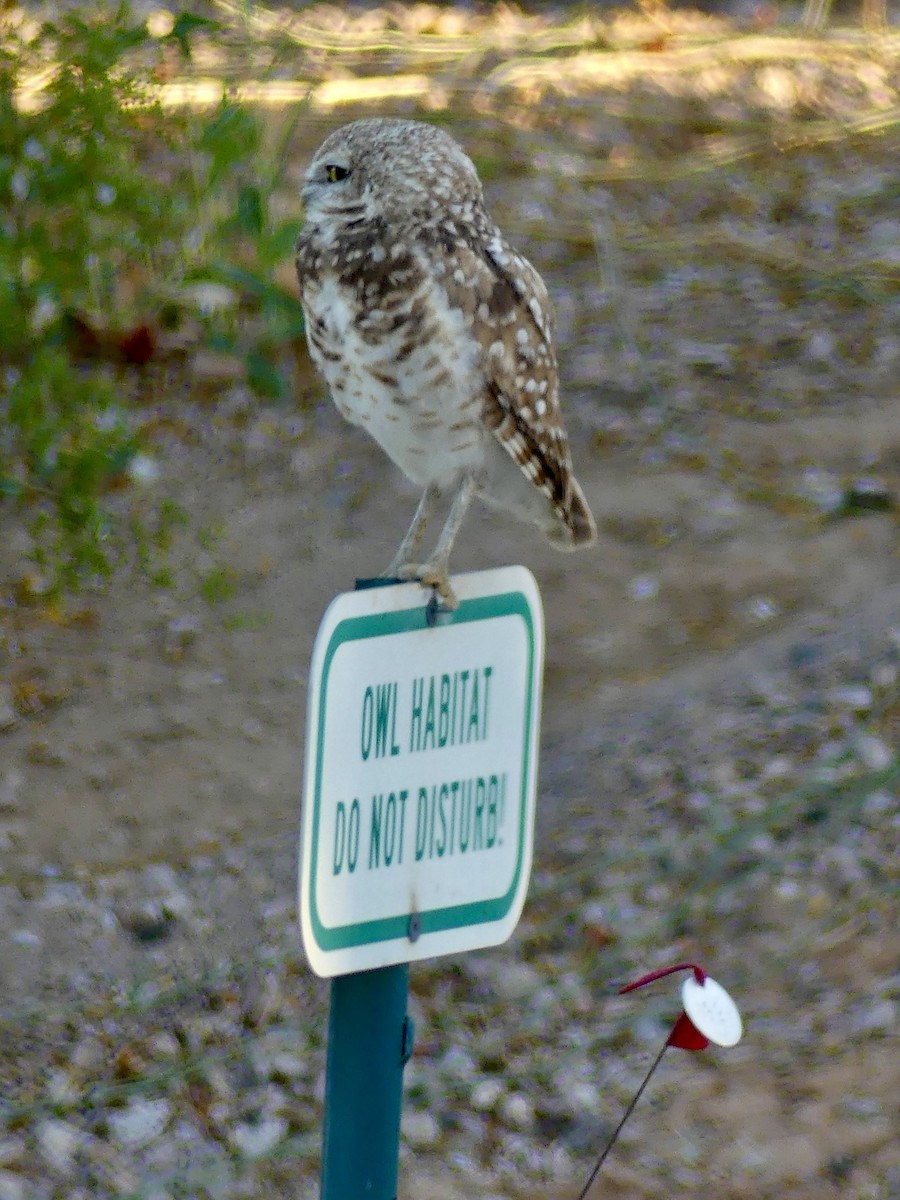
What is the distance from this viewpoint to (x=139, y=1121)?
10.7 feet

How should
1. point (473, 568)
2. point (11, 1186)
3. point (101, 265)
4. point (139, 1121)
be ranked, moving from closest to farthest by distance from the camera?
point (11, 1186)
point (139, 1121)
point (473, 568)
point (101, 265)

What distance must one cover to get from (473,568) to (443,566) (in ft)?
7.18

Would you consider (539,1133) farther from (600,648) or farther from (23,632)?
(23,632)

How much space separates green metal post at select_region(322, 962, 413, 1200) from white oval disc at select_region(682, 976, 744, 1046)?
32cm

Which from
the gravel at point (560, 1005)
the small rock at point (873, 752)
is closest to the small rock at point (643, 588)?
the gravel at point (560, 1005)

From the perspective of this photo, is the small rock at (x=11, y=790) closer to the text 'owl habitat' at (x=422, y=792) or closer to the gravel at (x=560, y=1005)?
the gravel at (x=560, y=1005)

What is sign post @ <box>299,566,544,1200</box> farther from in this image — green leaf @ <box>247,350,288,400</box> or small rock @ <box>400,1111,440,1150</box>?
green leaf @ <box>247,350,288,400</box>

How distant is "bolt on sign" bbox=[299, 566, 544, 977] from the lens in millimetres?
1721

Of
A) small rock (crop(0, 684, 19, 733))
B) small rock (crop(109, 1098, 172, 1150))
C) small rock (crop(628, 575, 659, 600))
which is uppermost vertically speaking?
small rock (crop(109, 1098, 172, 1150))

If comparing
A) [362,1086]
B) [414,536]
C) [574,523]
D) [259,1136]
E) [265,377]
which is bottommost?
[259,1136]

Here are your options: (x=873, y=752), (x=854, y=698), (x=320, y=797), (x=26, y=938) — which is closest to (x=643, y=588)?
(x=854, y=698)

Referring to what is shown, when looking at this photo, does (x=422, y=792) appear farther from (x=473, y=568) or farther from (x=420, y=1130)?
(x=473, y=568)

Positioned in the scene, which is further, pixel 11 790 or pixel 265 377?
pixel 265 377

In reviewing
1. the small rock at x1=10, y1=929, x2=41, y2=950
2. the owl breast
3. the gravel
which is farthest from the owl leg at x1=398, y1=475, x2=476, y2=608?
the small rock at x1=10, y1=929, x2=41, y2=950
